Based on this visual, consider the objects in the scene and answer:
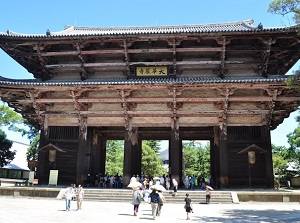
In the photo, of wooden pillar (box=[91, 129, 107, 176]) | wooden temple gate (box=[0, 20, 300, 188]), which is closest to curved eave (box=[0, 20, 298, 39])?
wooden temple gate (box=[0, 20, 300, 188])

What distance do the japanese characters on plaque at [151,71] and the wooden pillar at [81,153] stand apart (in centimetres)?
548

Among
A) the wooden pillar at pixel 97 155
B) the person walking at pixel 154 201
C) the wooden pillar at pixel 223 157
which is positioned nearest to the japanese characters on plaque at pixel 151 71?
the wooden pillar at pixel 223 157

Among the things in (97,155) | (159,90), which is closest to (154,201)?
(159,90)

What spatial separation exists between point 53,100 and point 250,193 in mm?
14814

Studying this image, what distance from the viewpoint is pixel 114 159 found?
51.4 metres

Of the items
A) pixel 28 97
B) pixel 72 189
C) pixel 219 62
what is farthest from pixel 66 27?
pixel 72 189

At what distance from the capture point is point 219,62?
1983cm

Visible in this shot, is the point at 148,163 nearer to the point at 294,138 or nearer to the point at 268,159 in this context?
the point at 294,138

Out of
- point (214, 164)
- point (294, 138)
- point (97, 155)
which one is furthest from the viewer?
point (294, 138)

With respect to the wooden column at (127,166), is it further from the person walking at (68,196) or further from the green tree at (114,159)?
the green tree at (114,159)

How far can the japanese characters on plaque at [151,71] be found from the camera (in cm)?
2062

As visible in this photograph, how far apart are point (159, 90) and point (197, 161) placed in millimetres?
36181

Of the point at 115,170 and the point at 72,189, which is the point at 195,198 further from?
the point at 115,170

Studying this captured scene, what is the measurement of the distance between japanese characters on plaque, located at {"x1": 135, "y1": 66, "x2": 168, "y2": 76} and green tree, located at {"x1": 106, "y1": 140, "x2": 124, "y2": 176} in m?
29.1
